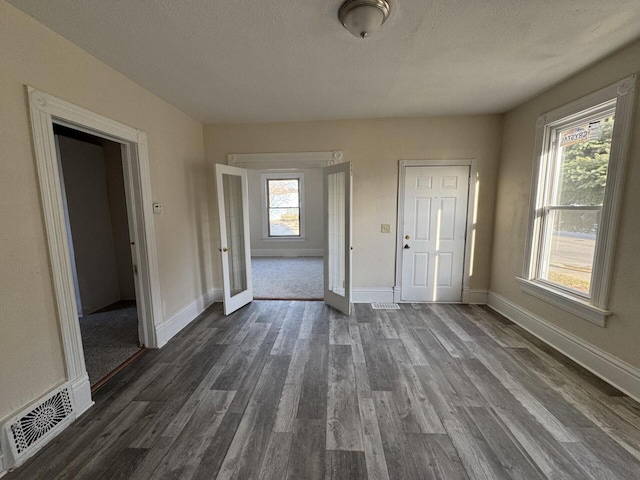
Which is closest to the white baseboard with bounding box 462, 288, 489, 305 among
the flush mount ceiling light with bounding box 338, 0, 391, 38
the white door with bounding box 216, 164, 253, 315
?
the white door with bounding box 216, 164, 253, 315

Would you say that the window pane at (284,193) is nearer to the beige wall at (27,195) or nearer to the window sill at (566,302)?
the beige wall at (27,195)

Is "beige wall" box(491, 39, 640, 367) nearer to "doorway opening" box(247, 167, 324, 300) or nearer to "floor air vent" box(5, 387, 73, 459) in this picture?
"floor air vent" box(5, 387, 73, 459)

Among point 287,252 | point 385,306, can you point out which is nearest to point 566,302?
point 385,306

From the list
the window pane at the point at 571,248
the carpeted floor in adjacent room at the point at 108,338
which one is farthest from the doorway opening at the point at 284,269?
the window pane at the point at 571,248

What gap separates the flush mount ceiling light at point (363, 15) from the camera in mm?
1418

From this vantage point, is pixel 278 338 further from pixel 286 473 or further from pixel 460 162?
pixel 460 162

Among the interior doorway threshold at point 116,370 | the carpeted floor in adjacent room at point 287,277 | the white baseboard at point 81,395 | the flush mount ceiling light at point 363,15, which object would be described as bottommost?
the interior doorway threshold at point 116,370

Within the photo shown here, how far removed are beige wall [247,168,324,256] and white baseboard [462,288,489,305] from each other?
443cm

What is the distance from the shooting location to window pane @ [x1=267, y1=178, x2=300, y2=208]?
747cm

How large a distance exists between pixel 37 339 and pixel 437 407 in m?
2.70

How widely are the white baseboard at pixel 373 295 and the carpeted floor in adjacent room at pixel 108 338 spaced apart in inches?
108

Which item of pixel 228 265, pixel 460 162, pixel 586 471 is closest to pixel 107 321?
pixel 228 265

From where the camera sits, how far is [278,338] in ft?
9.20

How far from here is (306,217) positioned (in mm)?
7582
